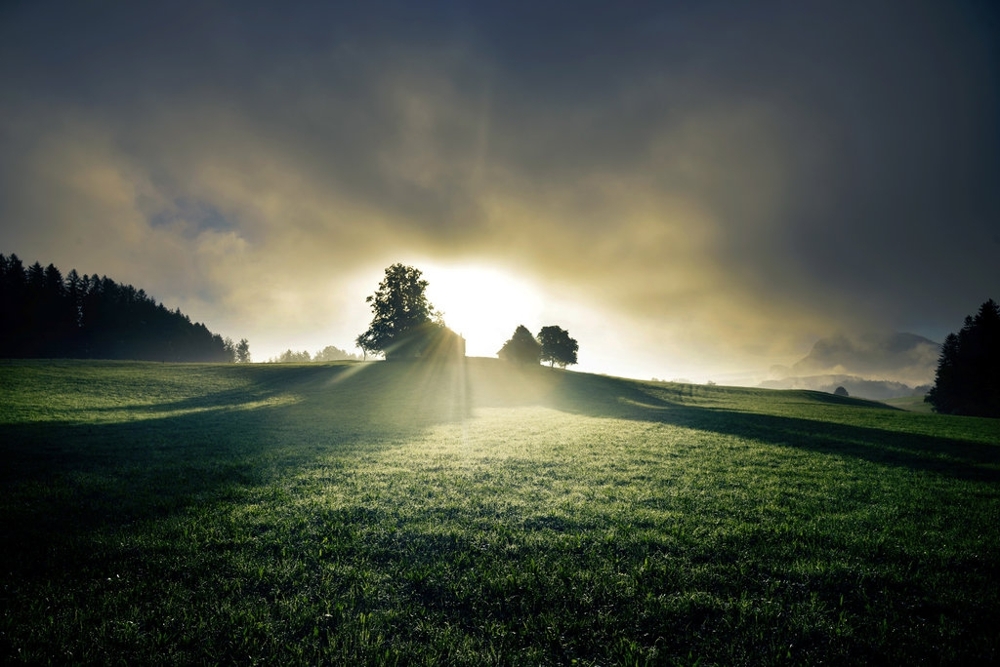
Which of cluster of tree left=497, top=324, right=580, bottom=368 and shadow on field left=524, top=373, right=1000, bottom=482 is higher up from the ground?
cluster of tree left=497, top=324, right=580, bottom=368

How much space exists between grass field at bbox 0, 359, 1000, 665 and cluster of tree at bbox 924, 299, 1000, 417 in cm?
6273

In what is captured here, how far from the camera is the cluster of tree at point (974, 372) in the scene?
5297cm

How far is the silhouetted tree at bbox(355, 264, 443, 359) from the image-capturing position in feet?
214

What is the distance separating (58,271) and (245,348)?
295 feet

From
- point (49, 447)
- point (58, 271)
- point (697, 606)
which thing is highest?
point (58, 271)

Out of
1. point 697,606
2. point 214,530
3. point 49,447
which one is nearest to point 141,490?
point 214,530

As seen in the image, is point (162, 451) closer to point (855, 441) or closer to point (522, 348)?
point (855, 441)

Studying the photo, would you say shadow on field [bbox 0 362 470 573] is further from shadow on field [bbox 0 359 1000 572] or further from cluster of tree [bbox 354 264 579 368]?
cluster of tree [bbox 354 264 579 368]

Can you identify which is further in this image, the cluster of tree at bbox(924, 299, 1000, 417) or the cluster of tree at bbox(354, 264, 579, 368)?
the cluster of tree at bbox(354, 264, 579, 368)

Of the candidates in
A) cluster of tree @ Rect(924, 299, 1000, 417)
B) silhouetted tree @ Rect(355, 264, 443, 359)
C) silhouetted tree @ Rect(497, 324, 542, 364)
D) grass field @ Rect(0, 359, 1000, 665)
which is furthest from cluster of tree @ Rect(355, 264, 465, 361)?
cluster of tree @ Rect(924, 299, 1000, 417)

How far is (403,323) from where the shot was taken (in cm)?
6594

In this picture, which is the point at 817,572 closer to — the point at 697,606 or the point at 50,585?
the point at 697,606

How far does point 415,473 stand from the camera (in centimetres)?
1244

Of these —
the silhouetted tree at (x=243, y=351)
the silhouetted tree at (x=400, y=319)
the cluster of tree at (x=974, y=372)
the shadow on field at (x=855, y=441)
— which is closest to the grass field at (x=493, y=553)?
the shadow on field at (x=855, y=441)
